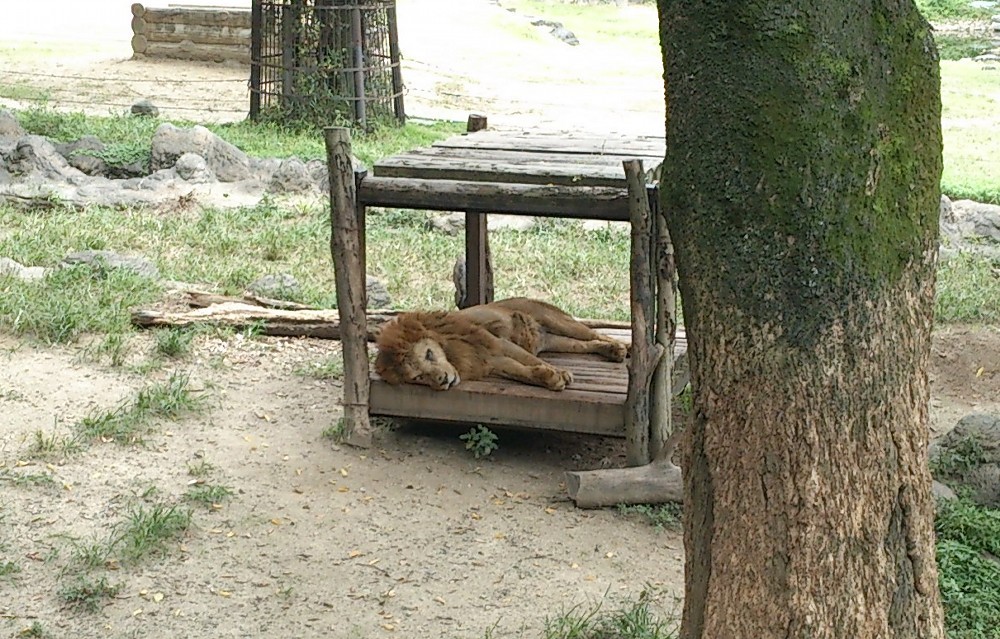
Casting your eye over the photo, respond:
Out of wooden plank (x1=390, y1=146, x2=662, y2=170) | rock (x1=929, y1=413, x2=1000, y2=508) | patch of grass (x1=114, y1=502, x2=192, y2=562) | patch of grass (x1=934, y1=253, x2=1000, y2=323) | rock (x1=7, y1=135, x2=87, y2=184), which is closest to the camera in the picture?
patch of grass (x1=114, y1=502, x2=192, y2=562)

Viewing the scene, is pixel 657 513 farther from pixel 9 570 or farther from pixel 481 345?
pixel 9 570

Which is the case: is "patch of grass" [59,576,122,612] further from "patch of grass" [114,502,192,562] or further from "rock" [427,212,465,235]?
"rock" [427,212,465,235]

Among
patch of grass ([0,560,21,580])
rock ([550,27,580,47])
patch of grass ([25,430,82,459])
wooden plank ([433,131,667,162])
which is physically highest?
rock ([550,27,580,47])

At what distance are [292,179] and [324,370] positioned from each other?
530 cm

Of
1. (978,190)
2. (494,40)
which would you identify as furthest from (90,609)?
(494,40)

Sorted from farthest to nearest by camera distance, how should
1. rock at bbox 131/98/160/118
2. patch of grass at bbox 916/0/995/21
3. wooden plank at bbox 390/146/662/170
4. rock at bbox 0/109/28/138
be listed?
patch of grass at bbox 916/0/995/21
rock at bbox 131/98/160/118
rock at bbox 0/109/28/138
wooden plank at bbox 390/146/662/170

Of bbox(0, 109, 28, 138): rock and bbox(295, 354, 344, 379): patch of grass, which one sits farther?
bbox(0, 109, 28, 138): rock

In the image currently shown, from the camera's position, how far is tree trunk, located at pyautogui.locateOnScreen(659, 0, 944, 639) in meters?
3.12

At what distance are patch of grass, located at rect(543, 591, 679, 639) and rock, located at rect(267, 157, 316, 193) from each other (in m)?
8.24

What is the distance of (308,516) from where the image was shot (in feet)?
19.4

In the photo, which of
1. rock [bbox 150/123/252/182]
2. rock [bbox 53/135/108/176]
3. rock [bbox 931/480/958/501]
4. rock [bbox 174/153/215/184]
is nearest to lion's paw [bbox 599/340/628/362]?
rock [bbox 931/480/958/501]

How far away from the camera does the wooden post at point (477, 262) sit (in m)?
8.09

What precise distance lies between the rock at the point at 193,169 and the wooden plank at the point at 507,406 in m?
6.43

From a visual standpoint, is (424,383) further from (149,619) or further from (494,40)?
(494,40)
